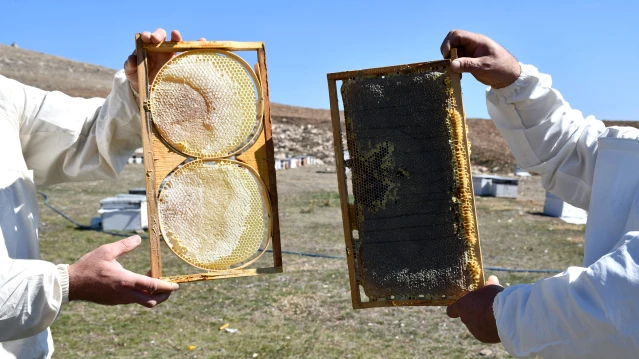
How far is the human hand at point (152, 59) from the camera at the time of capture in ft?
7.22

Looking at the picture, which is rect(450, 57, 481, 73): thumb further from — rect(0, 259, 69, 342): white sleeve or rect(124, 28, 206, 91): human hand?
rect(0, 259, 69, 342): white sleeve

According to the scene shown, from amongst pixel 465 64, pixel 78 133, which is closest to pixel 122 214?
pixel 78 133

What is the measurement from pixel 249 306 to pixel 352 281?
3279 millimetres

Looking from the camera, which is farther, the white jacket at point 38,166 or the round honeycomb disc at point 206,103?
the round honeycomb disc at point 206,103

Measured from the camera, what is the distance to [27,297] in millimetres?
1855

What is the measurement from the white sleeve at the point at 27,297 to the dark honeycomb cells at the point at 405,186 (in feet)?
3.71

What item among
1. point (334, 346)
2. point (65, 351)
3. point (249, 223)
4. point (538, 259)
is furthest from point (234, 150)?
point (538, 259)

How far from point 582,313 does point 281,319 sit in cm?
366

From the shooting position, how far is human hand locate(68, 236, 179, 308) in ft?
6.48

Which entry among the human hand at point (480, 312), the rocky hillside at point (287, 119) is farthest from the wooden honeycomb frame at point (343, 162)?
the rocky hillside at point (287, 119)

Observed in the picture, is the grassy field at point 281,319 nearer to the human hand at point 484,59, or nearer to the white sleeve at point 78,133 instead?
the white sleeve at point 78,133

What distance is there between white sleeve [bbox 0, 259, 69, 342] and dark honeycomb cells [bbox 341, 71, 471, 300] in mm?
1130

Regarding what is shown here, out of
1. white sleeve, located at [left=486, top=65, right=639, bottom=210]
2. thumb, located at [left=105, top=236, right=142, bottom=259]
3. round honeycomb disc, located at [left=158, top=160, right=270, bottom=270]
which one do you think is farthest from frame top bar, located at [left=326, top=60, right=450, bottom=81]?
thumb, located at [left=105, top=236, right=142, bottom=259]

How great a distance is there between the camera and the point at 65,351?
4.33 metres
